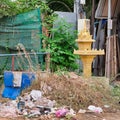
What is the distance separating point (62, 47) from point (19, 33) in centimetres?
128

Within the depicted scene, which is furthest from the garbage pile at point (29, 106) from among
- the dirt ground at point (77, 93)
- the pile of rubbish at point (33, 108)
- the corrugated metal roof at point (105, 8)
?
the corrugated metal roof at point (105, 8)

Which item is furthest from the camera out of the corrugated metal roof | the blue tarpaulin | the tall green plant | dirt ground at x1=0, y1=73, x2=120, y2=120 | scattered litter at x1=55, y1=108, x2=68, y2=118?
the corrugated metal roof

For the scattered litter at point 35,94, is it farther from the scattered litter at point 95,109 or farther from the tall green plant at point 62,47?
the tall green plant at point 62,47

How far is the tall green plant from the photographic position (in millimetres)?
8531

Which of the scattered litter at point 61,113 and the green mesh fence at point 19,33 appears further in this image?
the green mesh fence at point 19,33

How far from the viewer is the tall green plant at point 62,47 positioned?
8.53 meters

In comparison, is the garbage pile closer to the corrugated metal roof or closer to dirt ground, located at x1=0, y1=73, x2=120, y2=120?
dirt ground, located at x1=0, y1=73, x2=120, y2=120

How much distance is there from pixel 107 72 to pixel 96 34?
2608 mm

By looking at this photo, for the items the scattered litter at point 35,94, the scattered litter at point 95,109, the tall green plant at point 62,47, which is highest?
the tall green plant at point 62,47

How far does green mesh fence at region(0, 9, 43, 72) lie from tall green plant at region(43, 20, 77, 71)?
36 centimetres

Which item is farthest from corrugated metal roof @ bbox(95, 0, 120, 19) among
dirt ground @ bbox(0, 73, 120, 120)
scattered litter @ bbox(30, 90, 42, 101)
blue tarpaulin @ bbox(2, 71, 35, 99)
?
scattered litter @ bbox(30, 90, 42, 101)

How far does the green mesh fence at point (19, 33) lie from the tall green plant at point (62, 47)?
0.36 m

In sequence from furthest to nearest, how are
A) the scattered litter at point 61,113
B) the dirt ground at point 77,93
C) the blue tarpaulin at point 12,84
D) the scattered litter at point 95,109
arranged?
the blue tarpaulin at point 12,84 < the dirt ground at point 77,93 < the scattered litter at point 95,109 < the scattered litter at point 61,113

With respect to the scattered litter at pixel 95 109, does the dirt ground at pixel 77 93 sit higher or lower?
higher
